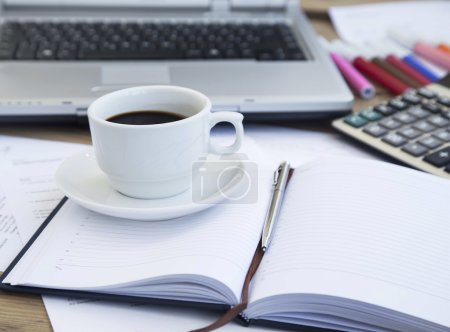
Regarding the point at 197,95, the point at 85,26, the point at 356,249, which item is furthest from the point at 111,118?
the point at 85,26

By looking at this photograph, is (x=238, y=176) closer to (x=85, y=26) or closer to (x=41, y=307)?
(x=41, y=307)

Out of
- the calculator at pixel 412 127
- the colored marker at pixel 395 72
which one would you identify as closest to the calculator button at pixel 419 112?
the calculator at pixel 412 127

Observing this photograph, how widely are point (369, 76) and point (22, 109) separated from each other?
45 centimetres

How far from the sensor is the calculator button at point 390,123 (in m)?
0.59

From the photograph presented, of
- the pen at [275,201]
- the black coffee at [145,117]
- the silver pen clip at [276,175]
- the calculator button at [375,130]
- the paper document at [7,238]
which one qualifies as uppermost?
the black coffee at [145,117]

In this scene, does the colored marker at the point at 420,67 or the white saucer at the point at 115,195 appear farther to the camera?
the colored marker at the point at 420,67

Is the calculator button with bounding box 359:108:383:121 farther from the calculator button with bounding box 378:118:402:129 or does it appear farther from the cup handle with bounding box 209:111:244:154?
the cup handle with bounding box 209:111:244:154

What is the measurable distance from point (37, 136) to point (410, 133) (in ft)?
1.29

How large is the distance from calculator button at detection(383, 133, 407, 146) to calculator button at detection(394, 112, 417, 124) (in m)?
0.04

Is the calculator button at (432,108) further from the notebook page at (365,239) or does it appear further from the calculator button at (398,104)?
the notebook page at (365,239)

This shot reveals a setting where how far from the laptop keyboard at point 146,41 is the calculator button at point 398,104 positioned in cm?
13

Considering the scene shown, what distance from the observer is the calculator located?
535 millimetres

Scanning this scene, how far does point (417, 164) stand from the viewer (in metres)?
0.53

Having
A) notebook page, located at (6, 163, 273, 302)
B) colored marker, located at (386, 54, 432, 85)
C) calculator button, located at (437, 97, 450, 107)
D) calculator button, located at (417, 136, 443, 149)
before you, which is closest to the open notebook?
notebook page, located at (6, 163, 273, 302)
